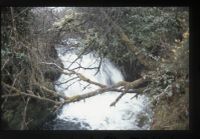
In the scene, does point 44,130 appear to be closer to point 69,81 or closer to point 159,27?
point 69,81

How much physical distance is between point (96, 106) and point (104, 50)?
0.66m

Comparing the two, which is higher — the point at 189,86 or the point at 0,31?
the point at 0,31

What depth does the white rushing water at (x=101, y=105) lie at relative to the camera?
12.4 feet

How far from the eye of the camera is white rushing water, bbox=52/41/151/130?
3.77 m

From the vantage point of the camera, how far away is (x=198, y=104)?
3.74 metres

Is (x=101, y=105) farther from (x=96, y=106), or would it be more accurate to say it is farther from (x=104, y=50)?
(x=104, y=50)

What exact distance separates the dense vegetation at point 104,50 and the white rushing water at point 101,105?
0.31 feet

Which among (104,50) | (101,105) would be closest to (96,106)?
(101,105)

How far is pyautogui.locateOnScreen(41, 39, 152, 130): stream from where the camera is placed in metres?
3.77

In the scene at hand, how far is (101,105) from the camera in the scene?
378 cm

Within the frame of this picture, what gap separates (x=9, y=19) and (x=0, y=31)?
0.17m

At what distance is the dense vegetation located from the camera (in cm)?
377
